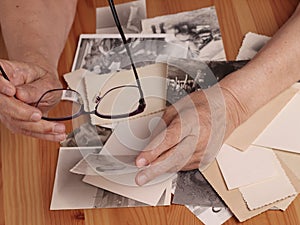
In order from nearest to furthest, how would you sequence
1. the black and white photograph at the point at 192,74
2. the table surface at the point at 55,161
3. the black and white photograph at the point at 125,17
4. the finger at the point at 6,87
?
the finger at the point at 6,87
the table surface at the point at 55,161
the black and white photograph at the point at 192,74
the black and white photograph at the point at 125,17

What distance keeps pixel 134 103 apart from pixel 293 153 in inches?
11.7

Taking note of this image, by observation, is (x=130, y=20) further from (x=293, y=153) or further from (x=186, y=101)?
(x=293, y=153)

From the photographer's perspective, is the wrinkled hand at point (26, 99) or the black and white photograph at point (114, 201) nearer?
the wrinkled hand at point (26, 99)

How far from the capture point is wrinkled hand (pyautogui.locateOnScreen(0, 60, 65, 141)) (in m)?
0.90

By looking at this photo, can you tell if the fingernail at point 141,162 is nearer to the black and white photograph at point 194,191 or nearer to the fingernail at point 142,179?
the fingernail at point 142,179

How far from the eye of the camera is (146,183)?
990 mm

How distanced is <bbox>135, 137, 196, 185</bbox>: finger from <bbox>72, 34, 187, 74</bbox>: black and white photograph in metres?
0.27

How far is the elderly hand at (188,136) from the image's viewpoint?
93 cm

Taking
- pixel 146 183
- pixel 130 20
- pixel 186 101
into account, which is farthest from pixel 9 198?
pixel 130 20

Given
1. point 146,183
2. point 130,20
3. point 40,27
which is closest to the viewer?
point 146,183

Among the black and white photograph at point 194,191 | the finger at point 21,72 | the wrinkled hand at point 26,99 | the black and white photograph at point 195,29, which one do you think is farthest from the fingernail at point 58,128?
the black and white photograph at point 195,29

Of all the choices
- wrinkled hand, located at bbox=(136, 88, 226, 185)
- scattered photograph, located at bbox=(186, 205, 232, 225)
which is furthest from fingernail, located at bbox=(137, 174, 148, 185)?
scattered photograph, located at bbox=(186, 205, 232, 225)

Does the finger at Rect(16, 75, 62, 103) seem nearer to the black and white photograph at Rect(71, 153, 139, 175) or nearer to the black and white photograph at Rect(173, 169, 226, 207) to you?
the black and white photograph at Rect(71, 153, 139, 175)

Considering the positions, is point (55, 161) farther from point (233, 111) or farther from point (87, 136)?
point (233, 111)
